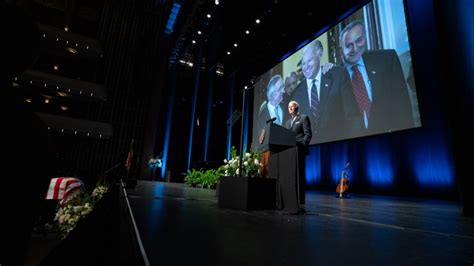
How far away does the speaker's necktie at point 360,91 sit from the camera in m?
4.89

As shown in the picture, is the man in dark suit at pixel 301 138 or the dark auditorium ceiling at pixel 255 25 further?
the dark auditorium ceiling at pixel 255 25

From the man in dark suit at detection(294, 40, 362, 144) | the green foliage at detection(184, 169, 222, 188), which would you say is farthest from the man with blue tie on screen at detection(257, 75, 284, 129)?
the green foliage at detection(184, 169, 222, 188)

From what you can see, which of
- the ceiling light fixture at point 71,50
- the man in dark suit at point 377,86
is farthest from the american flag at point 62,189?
the ceiling light fixture at point 71,50

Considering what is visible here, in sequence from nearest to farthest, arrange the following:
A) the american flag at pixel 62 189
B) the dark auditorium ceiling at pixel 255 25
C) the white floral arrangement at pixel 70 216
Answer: the white floral arrangement at pixel 70 216, the american flag at pixel 62 189, the dark auditorium ceiling at pixel 255 25

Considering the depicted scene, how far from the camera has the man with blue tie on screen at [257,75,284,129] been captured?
707cm

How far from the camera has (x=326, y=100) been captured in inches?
223

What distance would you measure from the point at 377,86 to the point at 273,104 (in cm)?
307

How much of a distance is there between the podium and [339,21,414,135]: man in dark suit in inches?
140

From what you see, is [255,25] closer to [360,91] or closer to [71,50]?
[360,91]

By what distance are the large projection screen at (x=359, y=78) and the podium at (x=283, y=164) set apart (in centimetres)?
201

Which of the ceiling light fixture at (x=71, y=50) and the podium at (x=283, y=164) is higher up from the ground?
the ceiling light fixture at (x=71, y=50)

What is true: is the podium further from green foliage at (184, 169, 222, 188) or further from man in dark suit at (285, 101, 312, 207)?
green foliage at (184, 169, 222, 188)

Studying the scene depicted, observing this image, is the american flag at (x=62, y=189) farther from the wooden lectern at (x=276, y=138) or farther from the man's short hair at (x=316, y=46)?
the man's short hair at (x=316, y=46)

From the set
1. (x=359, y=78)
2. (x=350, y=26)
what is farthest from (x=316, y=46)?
(x=359, y=78)
